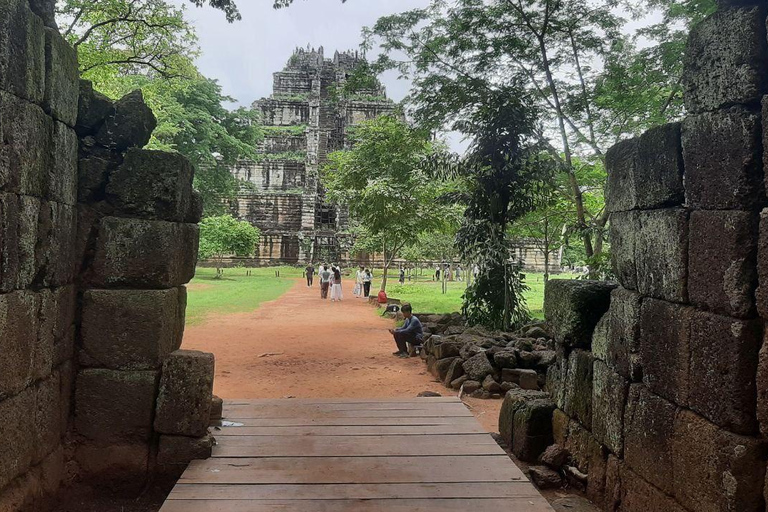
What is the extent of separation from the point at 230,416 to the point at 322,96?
49.9 m

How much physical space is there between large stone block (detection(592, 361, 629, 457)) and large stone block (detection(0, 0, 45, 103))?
4.18m

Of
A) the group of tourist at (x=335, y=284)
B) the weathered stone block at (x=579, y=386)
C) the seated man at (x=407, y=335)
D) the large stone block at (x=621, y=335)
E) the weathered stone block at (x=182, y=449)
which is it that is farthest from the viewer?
the group of tourist at (x=335, y=284)

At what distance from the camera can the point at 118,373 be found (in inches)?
156

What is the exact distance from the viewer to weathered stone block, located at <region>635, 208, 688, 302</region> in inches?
118

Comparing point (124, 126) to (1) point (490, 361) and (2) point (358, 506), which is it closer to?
(2) point (358, 506)

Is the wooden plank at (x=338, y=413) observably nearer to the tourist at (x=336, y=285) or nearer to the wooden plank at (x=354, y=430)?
the wooden plank at (x=354, y=430)

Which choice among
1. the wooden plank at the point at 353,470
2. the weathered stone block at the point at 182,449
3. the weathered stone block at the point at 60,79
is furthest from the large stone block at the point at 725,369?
the weathered stone block at the point at 60,79

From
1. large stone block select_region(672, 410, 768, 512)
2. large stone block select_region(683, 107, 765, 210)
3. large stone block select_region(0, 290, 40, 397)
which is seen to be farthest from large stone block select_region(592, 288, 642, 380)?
large stone block select_region(0, 290, 40, 397)

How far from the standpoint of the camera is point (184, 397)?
3975 mm

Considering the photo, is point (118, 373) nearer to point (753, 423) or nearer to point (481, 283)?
point (753, 423)

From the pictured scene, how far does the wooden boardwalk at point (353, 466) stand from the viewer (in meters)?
3.22

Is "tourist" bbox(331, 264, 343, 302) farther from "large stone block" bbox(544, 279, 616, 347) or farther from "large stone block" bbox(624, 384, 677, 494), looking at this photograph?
"large stone block" bbox(624, 384, 677, 494)

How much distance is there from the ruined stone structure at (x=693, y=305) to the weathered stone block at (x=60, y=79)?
12.7 ft

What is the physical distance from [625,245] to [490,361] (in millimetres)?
4970
